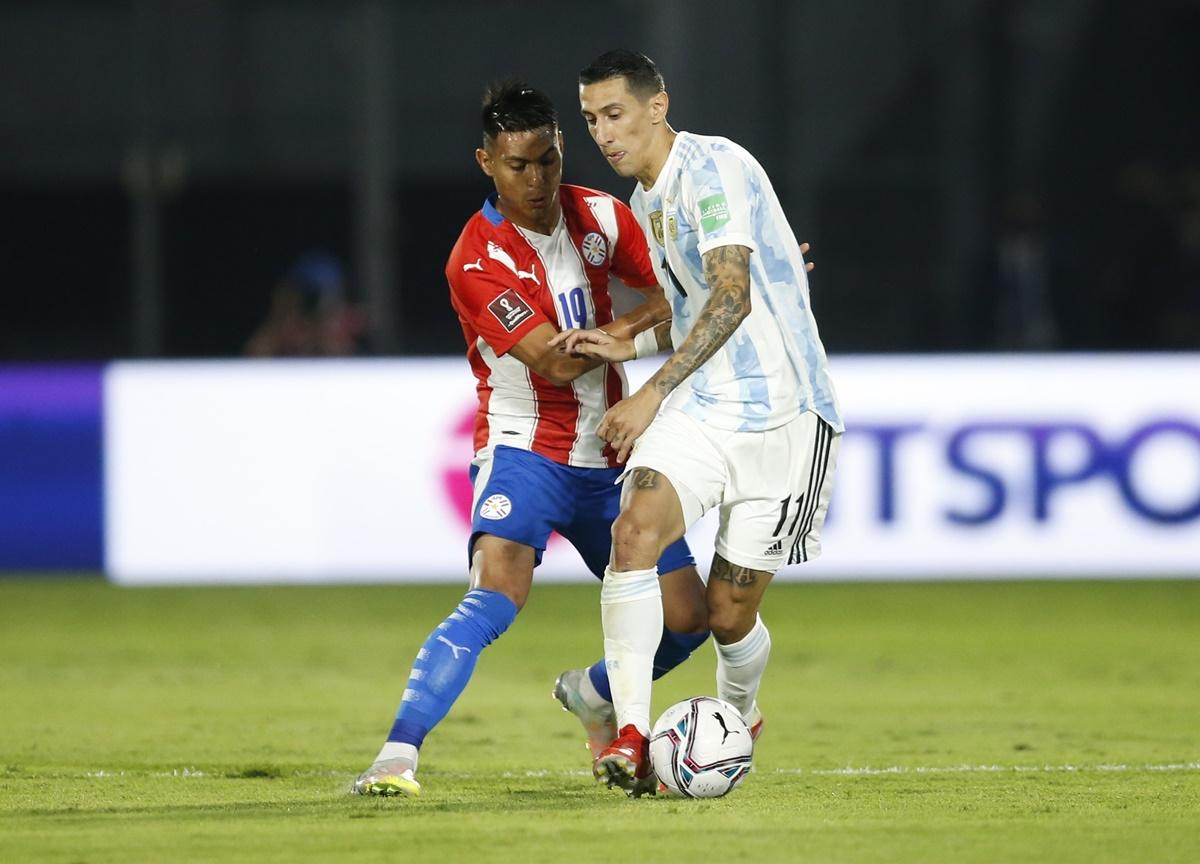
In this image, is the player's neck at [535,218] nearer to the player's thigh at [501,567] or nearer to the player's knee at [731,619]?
the player's thigh at [501,567]

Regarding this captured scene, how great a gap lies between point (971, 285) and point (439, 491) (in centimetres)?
494

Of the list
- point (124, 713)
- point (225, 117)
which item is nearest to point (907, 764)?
point (124, 713)

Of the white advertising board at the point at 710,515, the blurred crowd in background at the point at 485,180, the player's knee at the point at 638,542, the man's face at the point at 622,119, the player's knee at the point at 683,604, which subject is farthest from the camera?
the blurred crowd in background at the point at 485,180

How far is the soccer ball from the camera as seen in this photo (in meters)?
5.22

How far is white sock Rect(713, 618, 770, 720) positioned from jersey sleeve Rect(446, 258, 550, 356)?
1.08m

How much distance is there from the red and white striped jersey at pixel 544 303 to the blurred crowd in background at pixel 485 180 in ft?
22.9

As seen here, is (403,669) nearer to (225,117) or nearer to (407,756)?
(407,756)

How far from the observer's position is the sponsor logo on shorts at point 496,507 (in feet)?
18.5

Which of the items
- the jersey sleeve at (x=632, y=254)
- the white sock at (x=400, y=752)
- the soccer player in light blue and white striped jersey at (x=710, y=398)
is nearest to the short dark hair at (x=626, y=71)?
the soccer player in light blue and white striped jersey at (x=710, y=398)

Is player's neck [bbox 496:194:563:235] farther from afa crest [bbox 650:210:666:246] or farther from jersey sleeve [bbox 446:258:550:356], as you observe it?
afa crest [bbox 650:210:666:246]

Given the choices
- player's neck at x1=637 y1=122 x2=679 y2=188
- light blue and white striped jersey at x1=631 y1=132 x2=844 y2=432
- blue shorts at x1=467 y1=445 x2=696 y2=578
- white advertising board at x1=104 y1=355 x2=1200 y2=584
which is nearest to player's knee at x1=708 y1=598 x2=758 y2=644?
blue shorts at x1=467 y1=445 x2=696 y2=578

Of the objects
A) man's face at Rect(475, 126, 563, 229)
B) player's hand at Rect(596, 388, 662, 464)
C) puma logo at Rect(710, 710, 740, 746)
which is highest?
man's face at Rect(475, 126, 563, 229)

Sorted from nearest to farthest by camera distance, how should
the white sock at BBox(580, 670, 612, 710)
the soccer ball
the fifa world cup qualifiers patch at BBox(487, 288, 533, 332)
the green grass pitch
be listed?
the green grass pitch, the soccer ball, the fifa world cup qualifiers patch at BBox(487, 288, 533, 332), the white sock at BBox(580, 670, 612, 710)

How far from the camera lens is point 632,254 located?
6004mm
